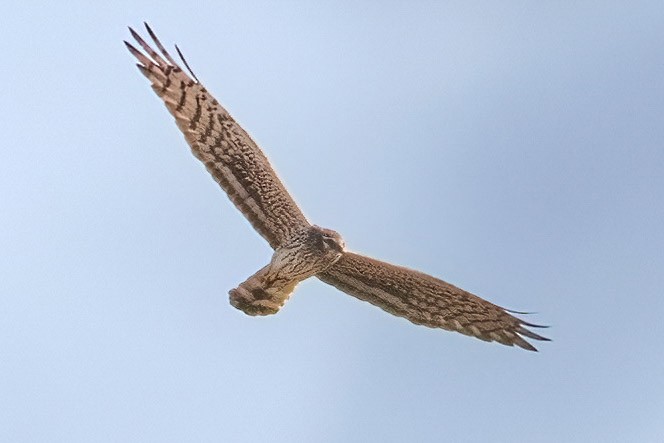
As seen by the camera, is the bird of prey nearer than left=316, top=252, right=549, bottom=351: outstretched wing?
Yes

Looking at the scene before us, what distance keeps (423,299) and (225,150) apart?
10.7 feet

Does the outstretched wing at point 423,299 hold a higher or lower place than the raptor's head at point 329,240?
higher

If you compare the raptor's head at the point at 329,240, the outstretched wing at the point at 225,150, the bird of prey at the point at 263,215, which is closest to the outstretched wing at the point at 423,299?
the bird of prey at the point at 263,215

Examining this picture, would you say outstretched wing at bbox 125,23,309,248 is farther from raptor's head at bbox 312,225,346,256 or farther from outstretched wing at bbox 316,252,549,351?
outstretched wing at bbox 316,252,549,351

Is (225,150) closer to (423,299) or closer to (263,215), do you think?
(263,215)

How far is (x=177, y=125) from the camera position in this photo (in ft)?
53.2

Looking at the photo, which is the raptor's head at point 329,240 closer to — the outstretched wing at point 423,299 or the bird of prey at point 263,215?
the bird of prey at point 263,215

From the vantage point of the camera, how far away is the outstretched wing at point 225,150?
52.7 ft

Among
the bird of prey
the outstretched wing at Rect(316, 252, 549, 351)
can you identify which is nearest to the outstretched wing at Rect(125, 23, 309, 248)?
the bird of prey

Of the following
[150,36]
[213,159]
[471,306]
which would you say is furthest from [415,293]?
[150,36]

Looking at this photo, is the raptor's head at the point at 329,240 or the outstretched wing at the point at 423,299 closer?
the raptor's head at the point at 329,240

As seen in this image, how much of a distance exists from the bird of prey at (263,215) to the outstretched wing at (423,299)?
0.04 feet

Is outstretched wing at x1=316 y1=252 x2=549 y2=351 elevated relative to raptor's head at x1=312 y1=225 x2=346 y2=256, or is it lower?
elevated

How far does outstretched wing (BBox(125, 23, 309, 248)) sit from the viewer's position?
1608cm
